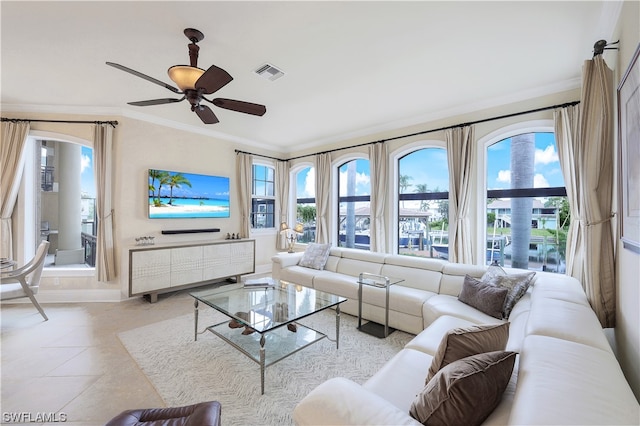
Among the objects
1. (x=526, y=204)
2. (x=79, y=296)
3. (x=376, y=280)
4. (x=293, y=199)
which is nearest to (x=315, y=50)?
(x=376, y=280)

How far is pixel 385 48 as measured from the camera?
2521 millimetres

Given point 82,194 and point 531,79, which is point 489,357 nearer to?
point 531,79

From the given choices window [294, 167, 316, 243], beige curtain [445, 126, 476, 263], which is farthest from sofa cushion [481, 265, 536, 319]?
window [294, 167, 316, 243]

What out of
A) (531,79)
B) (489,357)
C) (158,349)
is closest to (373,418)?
(489,357)

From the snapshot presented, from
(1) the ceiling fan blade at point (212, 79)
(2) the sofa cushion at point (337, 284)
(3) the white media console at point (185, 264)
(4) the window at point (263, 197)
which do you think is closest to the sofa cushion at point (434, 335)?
(2) the sofa cushion at point (337, 284)

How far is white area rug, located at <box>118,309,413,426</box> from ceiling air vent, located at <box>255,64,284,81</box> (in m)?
2.96

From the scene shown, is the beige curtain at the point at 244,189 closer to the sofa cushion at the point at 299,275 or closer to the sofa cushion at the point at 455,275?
the sofa cushion at the point at 299,275

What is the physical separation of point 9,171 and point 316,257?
4640 mm

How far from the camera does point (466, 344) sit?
4.25 ft

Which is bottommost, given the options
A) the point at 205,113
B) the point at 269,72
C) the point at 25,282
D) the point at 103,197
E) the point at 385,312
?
the point at 385,312

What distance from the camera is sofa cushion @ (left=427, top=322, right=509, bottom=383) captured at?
4.21ft

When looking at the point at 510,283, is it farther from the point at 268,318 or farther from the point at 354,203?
the point at 354,203

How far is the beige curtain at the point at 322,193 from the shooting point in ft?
18.4

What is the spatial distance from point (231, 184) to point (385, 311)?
3.93m
